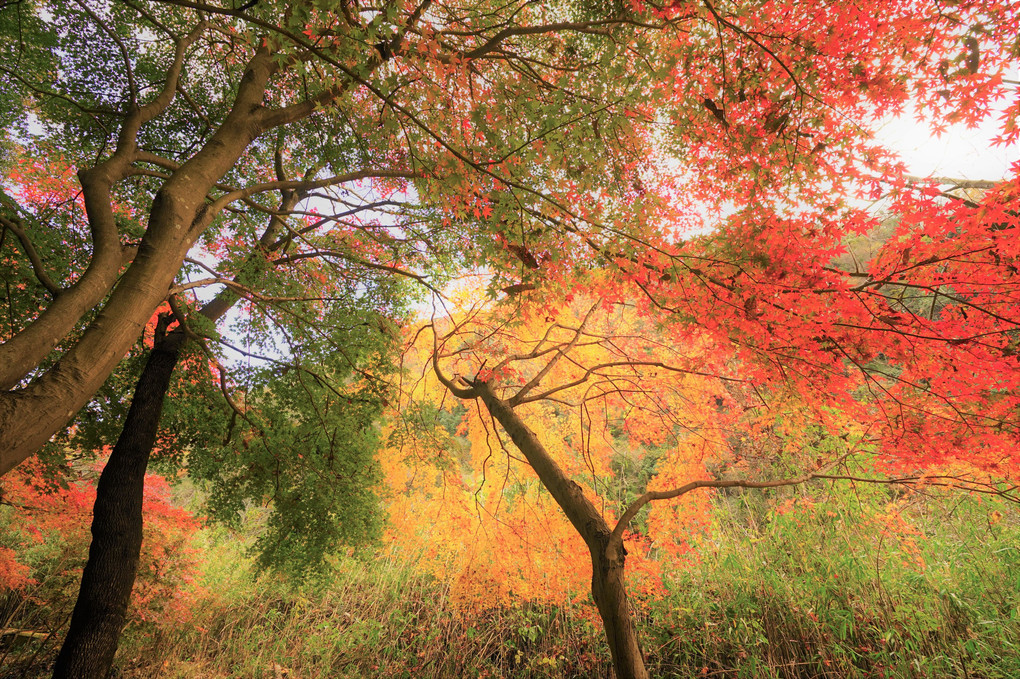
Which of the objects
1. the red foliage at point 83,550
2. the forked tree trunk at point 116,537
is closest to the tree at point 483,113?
the forked tree trunk at point 116,537

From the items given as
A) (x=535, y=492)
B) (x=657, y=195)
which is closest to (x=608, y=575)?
(x=657, y=195)

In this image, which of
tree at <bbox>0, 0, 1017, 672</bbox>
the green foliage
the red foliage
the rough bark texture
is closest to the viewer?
the rough bark texture

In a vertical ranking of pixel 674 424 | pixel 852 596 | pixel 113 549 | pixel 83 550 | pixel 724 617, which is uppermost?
pixel 674 424

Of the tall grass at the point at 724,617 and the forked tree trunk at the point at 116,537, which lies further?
the tall grass at the point at 724,617

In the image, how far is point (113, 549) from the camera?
2.95 meters

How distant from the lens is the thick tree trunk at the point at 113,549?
2.70 meters

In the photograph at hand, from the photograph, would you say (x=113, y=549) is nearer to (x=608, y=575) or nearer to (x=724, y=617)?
(x=608, y=575)

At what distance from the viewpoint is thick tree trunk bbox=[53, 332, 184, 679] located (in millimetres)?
2697

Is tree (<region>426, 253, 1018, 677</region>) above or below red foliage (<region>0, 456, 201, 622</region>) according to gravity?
above

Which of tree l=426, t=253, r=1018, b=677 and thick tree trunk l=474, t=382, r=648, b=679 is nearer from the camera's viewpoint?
thick tree trunk l=474, t=382, r=648, b=679

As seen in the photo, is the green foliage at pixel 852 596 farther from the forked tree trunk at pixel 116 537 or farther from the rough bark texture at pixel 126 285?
the rough bark texture at pixel 126 285

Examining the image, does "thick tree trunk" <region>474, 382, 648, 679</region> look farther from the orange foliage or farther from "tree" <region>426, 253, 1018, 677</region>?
the orange foliage

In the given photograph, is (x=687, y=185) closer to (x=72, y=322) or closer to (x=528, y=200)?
(x=528, y=200)

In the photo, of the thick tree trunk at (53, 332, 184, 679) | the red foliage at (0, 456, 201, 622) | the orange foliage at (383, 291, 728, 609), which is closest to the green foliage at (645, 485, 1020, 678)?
the orange foliage at (383, 291, 728, 609)
